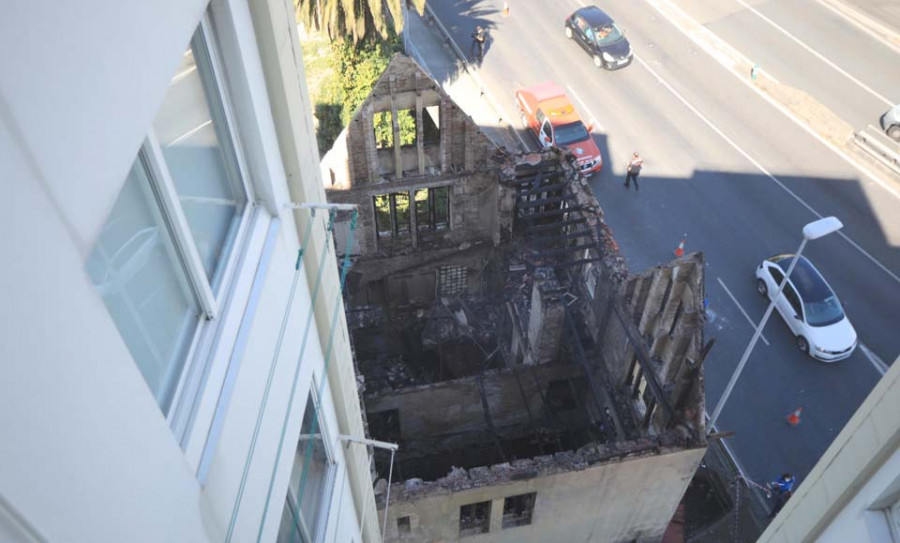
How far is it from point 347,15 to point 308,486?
66.2 feet

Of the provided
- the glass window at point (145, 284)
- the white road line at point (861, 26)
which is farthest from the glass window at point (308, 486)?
the white road line at point (861, 26)

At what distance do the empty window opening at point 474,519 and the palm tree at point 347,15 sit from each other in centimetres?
1630

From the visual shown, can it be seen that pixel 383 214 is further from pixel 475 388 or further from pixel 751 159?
pixel 751 159

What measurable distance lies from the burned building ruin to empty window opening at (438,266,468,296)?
5 cm

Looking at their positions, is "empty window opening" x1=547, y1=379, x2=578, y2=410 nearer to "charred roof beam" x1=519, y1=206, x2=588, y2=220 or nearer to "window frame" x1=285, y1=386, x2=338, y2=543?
"charred roof beam" x1=519, y1=206, x2=588, y2=220

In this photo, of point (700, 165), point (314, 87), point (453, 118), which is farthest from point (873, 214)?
point (314, 87)

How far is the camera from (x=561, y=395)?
17.0 meters

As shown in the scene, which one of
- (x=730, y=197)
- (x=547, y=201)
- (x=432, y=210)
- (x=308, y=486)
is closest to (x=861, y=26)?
(x=730, y=197)

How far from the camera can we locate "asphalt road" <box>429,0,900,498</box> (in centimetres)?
1970

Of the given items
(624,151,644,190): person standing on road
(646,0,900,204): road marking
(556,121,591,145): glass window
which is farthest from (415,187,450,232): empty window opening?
(646,0,900,204): road marking

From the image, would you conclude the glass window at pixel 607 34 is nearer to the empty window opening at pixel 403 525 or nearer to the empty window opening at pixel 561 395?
the empty window opening at pixel 561 395

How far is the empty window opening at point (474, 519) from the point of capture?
13.4 m

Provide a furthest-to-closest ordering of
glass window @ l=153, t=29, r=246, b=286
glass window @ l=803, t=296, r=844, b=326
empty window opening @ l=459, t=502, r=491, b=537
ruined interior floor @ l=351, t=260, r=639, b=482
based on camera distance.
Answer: glass window @ l=803, t=296, r=844, b=326
ruined interior floor @ l=351, t=260, r=639, b=482
empty window opening @ l=459, t=502, r=491, b=537
glass window @ l=153, t=29, r=246, b=286

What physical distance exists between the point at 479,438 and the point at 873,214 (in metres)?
17.0
